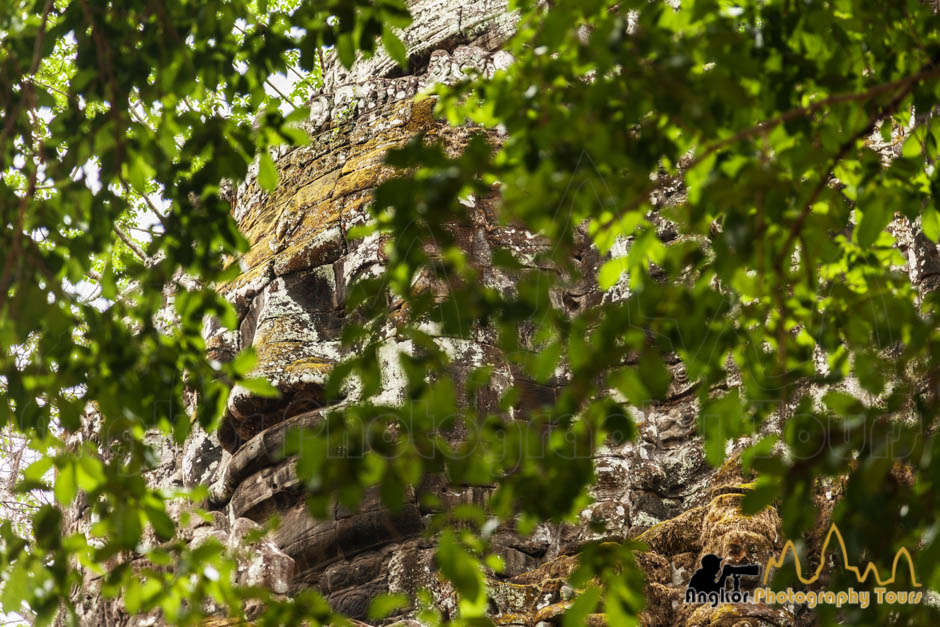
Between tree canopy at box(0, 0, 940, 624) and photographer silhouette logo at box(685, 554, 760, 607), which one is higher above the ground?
tree canopy at box(0, 0, 940, 624)

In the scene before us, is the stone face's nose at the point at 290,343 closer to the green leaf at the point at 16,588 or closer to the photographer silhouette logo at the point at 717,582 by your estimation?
the photographer silhouette logo at the point at 717,582

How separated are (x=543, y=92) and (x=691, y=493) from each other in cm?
560

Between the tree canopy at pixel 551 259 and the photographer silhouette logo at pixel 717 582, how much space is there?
2571mm

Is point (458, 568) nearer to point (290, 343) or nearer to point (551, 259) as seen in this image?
point (551, 259)

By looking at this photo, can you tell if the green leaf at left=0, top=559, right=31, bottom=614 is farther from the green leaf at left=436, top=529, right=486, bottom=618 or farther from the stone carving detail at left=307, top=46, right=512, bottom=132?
the stone carving detail at left=307, top=46, right=512, bottom=132

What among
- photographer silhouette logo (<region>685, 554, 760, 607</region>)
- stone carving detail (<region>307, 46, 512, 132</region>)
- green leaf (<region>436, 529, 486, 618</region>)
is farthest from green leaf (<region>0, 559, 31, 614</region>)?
stone carving detail (<region>307, 46, 512, 132</region>)

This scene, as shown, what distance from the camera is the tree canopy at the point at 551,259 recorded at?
9.73 ft

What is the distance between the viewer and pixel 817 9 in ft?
12.2

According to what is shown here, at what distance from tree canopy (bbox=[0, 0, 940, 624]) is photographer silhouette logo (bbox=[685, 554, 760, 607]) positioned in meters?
2.57

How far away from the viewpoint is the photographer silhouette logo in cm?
658

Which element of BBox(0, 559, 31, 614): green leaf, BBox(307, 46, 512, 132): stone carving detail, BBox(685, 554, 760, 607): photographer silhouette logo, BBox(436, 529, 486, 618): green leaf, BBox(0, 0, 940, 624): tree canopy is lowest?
BBox(685, 554, 760, 607): photographer silhouette logo

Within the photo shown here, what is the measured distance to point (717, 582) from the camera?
6.67 m

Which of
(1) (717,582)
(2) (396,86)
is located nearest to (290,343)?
(2) (396,86)

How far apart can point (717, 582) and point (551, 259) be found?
158 inches
